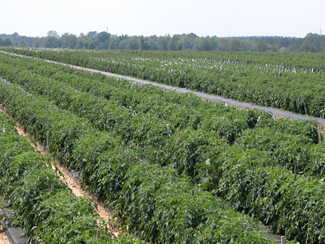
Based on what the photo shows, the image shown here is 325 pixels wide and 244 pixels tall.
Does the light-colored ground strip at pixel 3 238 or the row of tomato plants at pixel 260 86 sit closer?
the light-colored ground strip at pixel 3 238

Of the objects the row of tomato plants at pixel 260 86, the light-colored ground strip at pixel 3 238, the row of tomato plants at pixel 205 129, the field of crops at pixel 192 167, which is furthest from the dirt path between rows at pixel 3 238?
the row of tomato plants at pixel 260 86

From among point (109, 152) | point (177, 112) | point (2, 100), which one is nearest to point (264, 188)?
point (109, 152)

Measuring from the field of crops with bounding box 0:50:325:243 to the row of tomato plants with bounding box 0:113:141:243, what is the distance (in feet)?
2.65

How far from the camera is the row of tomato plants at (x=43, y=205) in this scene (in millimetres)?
5406

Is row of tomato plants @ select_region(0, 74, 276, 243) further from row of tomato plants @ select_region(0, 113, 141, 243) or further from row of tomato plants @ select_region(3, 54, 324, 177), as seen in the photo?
row of tomato plants @ select_region(3, 54, 324, 177)

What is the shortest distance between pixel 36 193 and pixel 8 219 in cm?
84

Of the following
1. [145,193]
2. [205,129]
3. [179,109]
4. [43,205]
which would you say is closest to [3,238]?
[43,205]

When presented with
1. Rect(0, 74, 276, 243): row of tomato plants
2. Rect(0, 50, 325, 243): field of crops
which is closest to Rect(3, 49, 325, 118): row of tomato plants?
Rect(0, 50, 325, 243): field of crops

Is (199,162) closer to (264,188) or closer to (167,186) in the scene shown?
(264,188)

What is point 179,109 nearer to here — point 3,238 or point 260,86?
point 3,238

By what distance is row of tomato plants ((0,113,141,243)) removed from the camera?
17.7ft

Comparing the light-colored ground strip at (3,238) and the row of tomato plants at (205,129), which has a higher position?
the row of tomato plants at (205,129)

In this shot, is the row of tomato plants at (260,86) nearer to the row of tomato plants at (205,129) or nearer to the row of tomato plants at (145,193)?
the row of tomato plants at (205,129)

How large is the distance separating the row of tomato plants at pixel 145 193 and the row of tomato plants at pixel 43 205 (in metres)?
0.78
